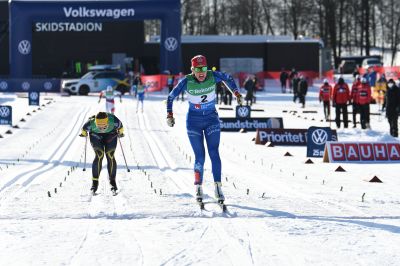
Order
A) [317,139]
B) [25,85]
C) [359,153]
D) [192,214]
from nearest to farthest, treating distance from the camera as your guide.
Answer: [192,214] → [359,153] → [317,139] → [25,85]

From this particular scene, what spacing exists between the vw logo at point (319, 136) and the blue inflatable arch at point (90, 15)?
Answer: 29.4 m

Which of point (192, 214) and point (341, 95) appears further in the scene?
point (341, 95)

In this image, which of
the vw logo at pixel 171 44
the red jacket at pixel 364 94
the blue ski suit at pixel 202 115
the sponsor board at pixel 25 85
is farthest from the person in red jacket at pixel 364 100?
the sponsor board at pixel 25 85

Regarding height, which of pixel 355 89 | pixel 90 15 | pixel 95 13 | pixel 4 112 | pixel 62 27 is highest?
pixel 62 27

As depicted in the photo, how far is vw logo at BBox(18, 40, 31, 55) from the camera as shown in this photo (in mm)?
47250

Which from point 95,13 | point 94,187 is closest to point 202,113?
point 94,187

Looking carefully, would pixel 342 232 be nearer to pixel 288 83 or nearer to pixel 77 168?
pixel 77 168

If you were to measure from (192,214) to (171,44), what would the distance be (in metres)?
38.9

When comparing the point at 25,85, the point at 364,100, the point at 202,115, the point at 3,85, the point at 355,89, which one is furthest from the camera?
the point at 3,85

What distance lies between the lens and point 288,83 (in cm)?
5453

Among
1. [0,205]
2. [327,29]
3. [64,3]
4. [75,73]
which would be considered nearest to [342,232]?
[0,205]

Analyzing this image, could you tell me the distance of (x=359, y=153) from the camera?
1659 centimetres

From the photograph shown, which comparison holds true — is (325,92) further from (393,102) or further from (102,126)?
(102,126)

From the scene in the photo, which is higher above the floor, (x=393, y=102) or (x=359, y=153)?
(x=393, y=102)
